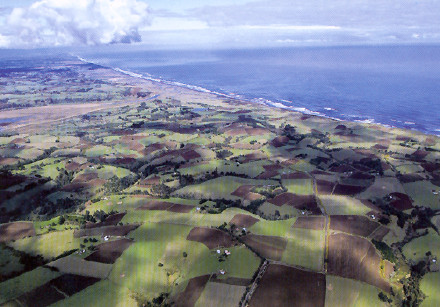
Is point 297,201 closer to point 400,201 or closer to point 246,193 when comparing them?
point 246,193

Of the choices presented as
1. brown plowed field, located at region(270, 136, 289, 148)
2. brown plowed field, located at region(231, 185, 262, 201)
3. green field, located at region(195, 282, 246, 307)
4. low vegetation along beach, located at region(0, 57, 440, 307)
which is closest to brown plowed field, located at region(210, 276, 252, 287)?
low vegetation along beach, located at region(0, 57, 440, 307)

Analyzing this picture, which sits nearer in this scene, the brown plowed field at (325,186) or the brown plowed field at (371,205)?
the brown plowed field at (371,205)

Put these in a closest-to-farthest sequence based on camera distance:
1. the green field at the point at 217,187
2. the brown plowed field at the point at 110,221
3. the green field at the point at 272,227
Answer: the green field at the point at 272,227, the brown plowed field at the point at 110,221, the green field at the point at 217,187

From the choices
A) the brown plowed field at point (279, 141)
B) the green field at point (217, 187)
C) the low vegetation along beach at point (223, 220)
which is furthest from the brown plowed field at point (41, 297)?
the brown plowed field at point (279, 141)

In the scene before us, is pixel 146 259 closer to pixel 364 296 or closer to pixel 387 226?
pixel 364 296

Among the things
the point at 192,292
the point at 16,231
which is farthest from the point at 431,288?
the point at 16,231

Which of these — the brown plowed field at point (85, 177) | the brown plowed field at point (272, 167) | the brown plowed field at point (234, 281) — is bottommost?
the brown plowed field at point (85, 177)

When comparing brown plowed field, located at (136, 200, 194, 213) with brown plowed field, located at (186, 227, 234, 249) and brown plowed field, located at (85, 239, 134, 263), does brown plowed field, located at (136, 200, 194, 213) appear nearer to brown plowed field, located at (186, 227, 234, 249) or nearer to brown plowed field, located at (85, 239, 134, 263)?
brown plowed field, located at (186, 227, 234, 249)

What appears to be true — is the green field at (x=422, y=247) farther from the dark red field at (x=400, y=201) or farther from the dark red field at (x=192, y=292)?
the dark red field at (x=192, y=292)
